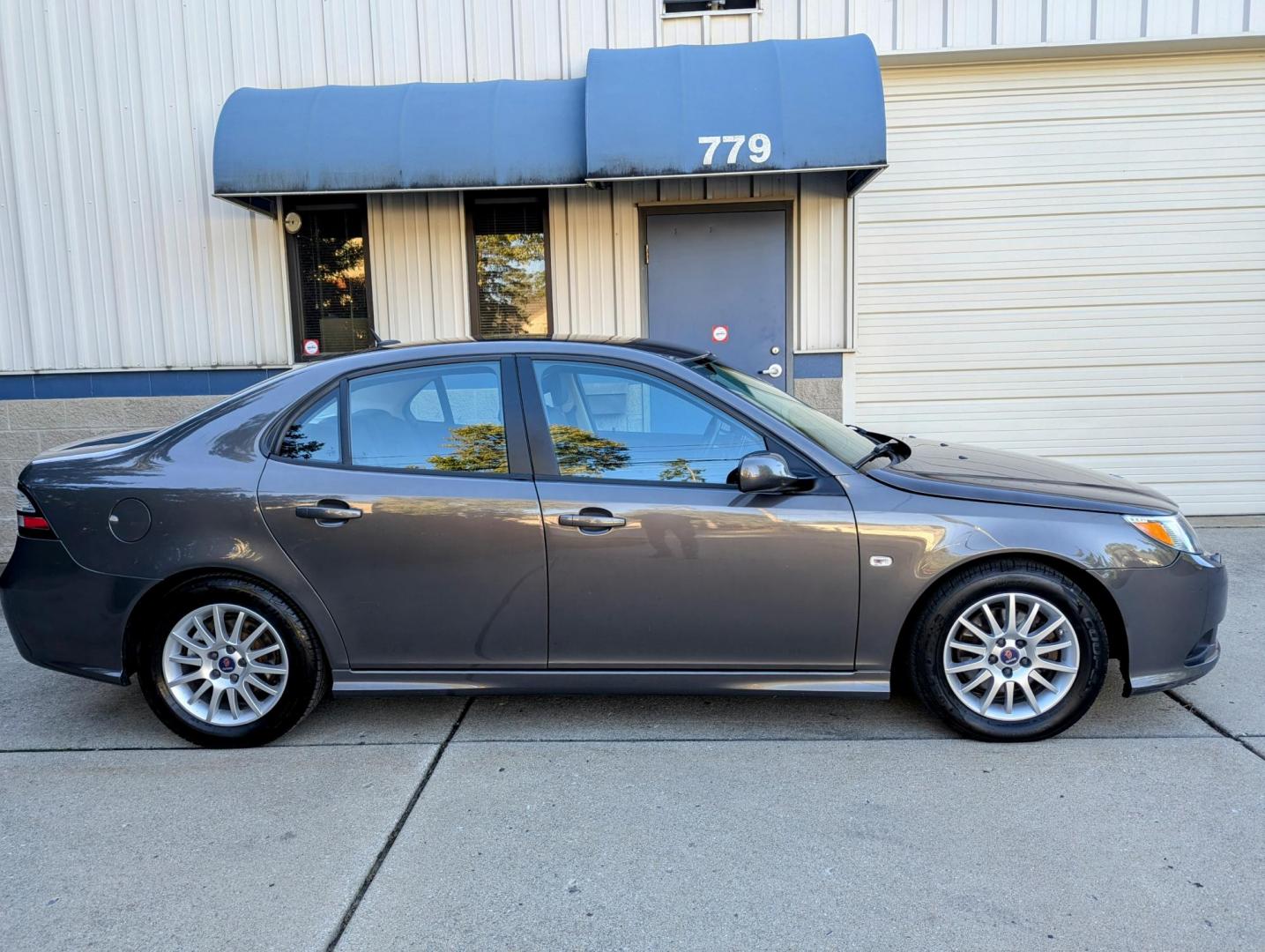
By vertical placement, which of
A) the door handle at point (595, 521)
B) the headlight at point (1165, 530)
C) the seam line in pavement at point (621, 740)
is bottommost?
the seam line in pavement at point (621, 740)

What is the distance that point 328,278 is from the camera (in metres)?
7.83

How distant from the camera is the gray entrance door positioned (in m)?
7.47

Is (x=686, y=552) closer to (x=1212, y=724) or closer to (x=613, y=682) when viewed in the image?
(x=613, y=682)

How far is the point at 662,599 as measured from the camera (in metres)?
3.52

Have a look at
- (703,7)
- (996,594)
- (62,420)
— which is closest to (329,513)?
(996,594)

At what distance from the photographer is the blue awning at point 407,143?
6.66 meters

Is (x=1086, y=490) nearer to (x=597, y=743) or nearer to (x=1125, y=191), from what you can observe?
(x=597, y=743)

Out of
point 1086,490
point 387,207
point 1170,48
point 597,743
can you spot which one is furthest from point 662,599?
point 1170,48

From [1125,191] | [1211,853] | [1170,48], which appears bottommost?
[1211,853]

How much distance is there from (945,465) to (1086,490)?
561mm

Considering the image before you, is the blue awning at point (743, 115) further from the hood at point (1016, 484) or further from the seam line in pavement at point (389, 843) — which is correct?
the seam line in pavement at point (389, 843)

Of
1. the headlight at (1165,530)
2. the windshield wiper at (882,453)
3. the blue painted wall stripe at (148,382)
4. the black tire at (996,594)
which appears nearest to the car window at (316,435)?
the windshield wiper at (882,453)

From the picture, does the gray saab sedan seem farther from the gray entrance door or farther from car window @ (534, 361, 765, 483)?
the gray entrance door

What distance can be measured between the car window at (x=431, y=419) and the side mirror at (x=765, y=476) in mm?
950
